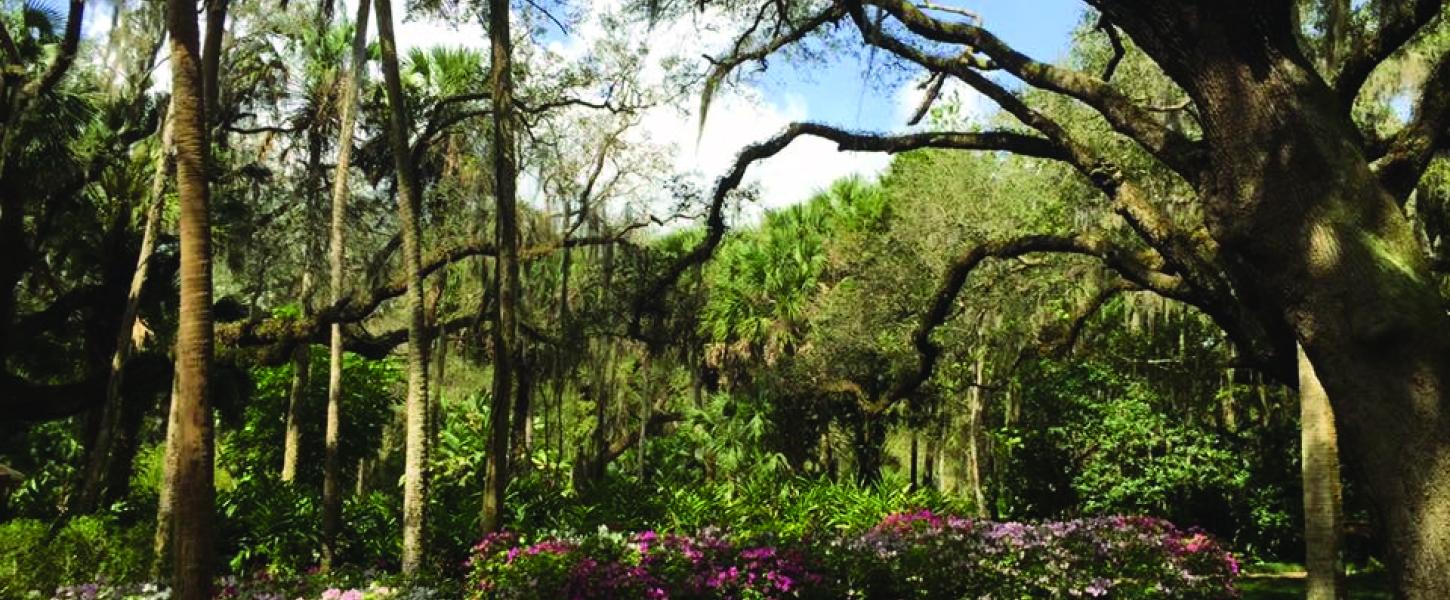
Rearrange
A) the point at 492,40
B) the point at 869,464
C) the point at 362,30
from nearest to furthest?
1. the point at 492,40
2. the point at 362,30
3. the point at 869,464

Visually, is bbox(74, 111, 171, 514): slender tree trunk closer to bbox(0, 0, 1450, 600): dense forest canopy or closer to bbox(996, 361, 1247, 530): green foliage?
bbox(0, 0, 1450, 600): dense forest canopy

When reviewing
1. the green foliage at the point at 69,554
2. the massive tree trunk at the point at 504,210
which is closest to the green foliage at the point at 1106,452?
the massive tree trunk at the point at 504,210

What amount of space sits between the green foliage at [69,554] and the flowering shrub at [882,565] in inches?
151

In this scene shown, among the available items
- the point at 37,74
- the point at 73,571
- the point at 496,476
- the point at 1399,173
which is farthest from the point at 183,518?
the point at 37,74

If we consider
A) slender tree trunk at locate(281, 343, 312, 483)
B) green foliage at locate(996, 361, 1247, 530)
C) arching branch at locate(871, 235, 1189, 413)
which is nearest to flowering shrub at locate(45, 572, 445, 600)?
arching branch at locate(871, 235, 1189, 413)

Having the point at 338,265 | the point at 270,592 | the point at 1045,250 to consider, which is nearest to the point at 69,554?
the point at 270,592

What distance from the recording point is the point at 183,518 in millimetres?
5777

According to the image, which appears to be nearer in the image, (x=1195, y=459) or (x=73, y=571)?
(x=73, y=571)

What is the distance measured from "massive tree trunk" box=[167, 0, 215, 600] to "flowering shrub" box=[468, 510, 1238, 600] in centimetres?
199

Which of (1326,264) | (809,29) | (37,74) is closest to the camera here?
(1326,264)

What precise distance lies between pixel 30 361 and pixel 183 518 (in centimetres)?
1318

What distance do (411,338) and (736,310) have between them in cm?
1093

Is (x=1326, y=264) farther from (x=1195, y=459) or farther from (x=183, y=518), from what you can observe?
(x=1195, y=459)

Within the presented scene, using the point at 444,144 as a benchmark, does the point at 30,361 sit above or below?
below
